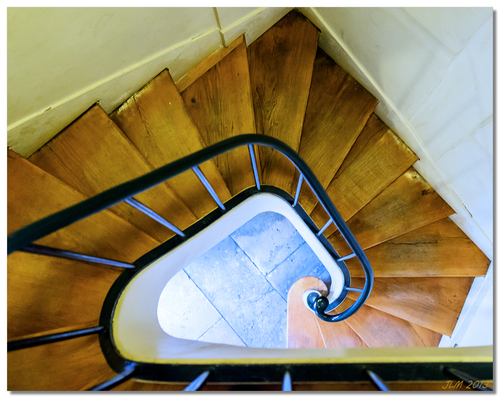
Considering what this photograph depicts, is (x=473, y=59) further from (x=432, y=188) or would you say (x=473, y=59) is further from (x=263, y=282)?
(x=263, y=282)

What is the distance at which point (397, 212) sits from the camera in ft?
7.56

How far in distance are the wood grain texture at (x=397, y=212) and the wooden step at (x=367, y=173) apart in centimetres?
13

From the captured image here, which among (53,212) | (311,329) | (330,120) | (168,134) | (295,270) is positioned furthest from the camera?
(295,270)

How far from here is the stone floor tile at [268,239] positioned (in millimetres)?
3186

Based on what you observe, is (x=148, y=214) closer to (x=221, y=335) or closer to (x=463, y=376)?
(x=463, y=376)

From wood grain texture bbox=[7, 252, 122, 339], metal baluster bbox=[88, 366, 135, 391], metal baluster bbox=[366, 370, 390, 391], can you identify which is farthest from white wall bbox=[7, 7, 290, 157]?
metal baluster bbox=[366, 370, 390, 391]

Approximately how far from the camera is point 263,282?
3.15 meters

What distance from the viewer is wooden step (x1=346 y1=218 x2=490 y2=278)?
2277mm

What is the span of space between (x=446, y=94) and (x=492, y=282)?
4.58ft

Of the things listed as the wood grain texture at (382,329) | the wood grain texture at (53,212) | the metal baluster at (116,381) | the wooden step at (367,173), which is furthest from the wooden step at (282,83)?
the wood grain texture at (382,329)

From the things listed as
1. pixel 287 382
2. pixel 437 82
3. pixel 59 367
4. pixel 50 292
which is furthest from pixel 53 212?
pixel 437 82

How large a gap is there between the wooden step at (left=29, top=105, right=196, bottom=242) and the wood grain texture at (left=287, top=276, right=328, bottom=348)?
5.91 ft

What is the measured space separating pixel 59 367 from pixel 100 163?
0.98m
